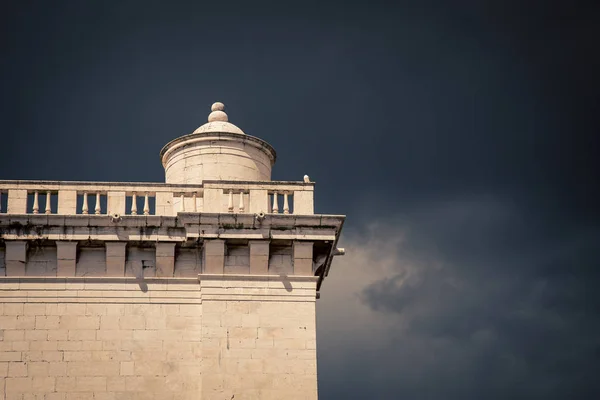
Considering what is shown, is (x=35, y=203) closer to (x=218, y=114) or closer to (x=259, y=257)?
(x=259, y=257)

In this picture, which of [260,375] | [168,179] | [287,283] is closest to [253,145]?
[168,179]

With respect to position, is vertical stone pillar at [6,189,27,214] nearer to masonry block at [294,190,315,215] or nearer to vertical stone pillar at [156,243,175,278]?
vertical stone pillar at [156,243,175,278]

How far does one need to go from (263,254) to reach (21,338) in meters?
6.11

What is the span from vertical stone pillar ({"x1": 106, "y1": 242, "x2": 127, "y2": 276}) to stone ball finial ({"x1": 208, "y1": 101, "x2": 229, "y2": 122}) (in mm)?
6056

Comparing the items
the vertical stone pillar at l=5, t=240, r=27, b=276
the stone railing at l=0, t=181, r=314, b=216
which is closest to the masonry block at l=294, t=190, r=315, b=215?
the stone railing at l=0, t=181, r=314, b=216

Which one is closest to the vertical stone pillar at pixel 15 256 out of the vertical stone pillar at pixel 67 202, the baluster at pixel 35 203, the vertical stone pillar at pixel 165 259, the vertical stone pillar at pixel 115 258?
the baluster at pixel 35 203

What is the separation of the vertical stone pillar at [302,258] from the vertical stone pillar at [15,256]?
657cm

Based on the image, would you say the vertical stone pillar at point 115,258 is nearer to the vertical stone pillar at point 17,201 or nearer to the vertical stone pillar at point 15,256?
the vertical stone pillar at point 15,256

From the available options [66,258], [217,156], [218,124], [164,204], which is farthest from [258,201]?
[66,258]

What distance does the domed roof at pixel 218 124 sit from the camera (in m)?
34.3

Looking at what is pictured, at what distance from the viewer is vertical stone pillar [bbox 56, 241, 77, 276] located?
3027 cm

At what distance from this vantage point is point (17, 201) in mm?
31078

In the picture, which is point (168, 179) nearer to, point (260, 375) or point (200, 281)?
point (200, 281)

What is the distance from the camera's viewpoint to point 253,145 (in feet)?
112
